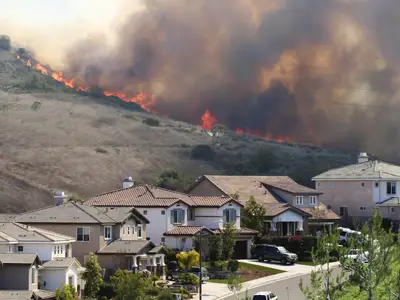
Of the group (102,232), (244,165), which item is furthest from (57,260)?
(244,165)

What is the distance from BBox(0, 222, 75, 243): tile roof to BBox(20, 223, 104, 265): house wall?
2856mm

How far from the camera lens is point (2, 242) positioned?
60.7m

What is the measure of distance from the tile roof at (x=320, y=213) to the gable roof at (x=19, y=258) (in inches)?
1569

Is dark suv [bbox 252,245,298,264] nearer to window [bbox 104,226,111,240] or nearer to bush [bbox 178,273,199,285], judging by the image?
bush [bbox 178,273,199,285]

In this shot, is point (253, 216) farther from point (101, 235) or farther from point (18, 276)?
point (18, 276)

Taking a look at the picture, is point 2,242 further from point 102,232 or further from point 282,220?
point 282,220

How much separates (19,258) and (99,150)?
320 ft

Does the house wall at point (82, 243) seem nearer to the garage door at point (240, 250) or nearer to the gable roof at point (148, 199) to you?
the gable roof at point (148, 199)

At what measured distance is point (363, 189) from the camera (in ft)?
340

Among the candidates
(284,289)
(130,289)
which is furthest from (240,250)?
(130,289)

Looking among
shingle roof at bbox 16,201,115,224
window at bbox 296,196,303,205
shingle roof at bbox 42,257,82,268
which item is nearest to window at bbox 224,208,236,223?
window at bbox 296,196,303,205

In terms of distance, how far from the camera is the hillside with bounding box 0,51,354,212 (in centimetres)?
13862

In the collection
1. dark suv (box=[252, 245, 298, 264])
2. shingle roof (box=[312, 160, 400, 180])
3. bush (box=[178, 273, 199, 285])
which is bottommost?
bush (box=[178, 273, 199, 285])

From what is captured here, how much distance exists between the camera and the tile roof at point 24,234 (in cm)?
6228
